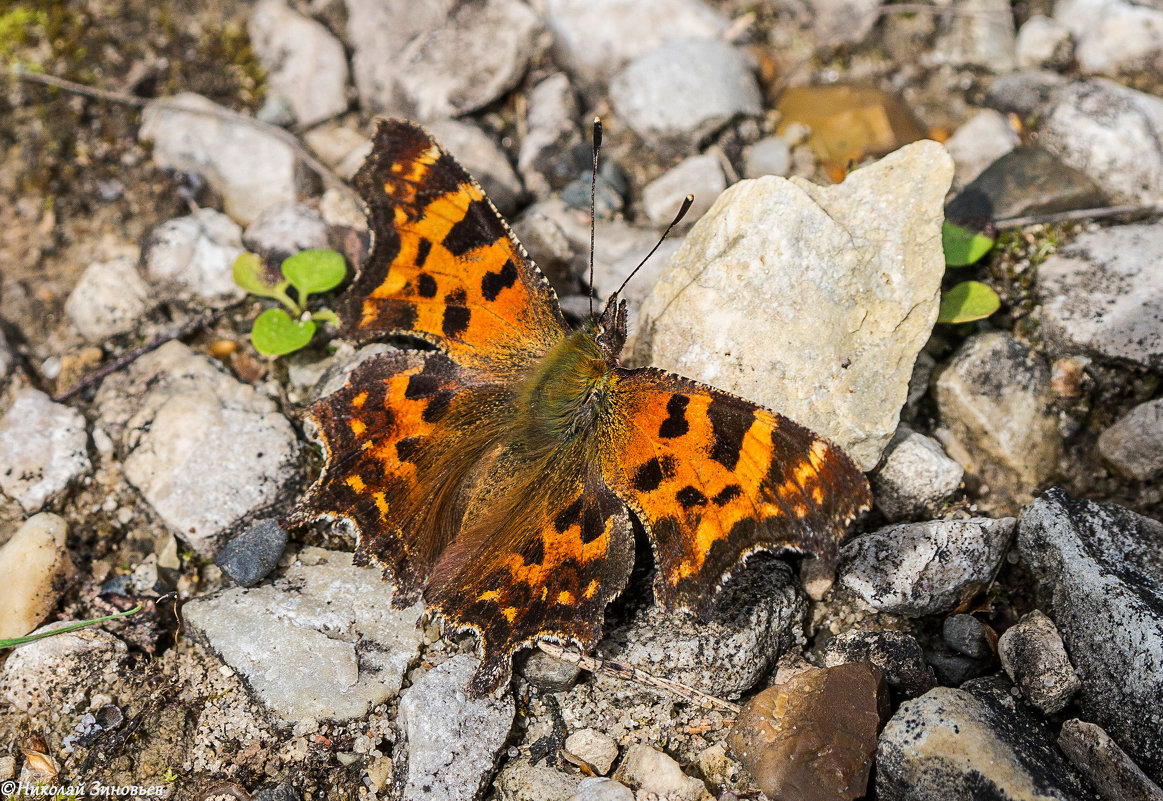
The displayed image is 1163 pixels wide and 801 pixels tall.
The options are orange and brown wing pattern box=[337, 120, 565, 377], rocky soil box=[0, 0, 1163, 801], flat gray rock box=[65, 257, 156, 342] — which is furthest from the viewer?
flat gray rock box=[65, 257, 156, 342]

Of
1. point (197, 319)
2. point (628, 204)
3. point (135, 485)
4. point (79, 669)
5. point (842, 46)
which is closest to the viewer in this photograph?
Result: point (79, 669)

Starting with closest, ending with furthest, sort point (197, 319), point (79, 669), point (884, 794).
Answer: point (884, 794), point (79, 669), point (197, 319)

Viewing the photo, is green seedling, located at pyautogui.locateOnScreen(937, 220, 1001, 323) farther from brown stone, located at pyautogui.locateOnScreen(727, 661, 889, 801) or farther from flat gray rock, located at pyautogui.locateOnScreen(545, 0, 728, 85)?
flat gray rock, located at pyautogui.locateOnScreen(545, 0, 728, 85)

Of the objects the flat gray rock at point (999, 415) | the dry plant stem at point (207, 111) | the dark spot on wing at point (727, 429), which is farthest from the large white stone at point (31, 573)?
the flat gray rock at point (999, 415)

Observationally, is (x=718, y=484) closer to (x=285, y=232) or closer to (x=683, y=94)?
(x=683, y=94)

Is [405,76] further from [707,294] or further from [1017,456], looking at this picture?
[1017,456]

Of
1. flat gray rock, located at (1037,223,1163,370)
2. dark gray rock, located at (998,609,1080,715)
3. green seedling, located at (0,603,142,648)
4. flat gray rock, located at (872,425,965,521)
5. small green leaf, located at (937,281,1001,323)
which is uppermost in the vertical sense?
green seedling, located at (0,603,142,648)

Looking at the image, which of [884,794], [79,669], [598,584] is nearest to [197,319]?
[79,669]

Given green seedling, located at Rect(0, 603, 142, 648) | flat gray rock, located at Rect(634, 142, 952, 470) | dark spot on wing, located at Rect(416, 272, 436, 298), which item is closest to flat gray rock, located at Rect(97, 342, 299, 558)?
green seedling, located at Rect(0, 603, 142, 648)
